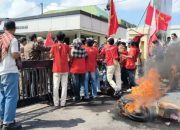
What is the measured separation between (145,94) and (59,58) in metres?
2.51

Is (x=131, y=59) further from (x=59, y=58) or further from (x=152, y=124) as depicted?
(x=152, y=124)

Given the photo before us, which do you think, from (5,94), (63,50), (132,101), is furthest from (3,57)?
(132,101)

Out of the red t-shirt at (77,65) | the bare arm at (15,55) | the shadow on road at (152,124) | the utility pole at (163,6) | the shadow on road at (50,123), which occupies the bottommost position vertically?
the shadow on road at (152,124)

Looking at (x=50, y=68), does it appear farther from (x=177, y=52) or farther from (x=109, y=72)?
(x=177, y=52)

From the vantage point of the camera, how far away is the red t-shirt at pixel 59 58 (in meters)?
7.86

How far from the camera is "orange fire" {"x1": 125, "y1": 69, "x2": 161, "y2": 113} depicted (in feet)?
21.8

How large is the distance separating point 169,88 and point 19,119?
14.4 ft

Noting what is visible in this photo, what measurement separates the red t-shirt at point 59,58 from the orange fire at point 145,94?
6.49 feet

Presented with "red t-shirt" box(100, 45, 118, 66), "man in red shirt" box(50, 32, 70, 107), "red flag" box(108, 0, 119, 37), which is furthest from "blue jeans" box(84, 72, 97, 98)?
"red flag" box(108, 0, 119, 37)

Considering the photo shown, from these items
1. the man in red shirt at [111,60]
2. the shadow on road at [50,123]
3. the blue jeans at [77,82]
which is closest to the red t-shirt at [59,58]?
the blue jeans at [77,82]

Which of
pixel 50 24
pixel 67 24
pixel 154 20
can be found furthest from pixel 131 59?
pixel 50 24

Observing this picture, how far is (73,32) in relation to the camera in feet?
95.2

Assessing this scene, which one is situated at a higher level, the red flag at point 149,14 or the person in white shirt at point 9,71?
the red flag at point 149,14

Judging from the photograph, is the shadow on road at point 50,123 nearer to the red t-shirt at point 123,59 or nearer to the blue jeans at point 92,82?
the blue jeans at point 92,82
